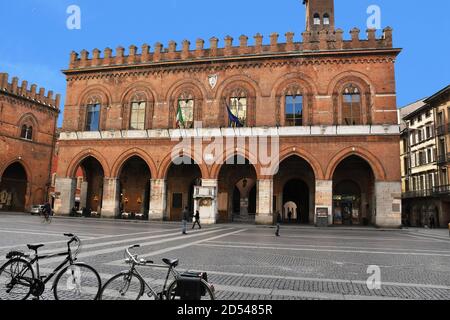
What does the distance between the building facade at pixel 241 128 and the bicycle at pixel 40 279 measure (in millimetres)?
20606

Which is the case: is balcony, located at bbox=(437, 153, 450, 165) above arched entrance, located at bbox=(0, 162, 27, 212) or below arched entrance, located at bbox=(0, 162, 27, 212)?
above

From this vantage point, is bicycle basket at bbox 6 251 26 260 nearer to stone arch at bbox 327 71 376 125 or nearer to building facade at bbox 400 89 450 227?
stone arch at bbox 327 71 376 125

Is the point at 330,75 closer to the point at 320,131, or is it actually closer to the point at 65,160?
the point at 320,131

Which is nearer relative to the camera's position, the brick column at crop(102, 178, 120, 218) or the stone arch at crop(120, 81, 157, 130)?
the brick column at crop(102, 178, 120, 218)

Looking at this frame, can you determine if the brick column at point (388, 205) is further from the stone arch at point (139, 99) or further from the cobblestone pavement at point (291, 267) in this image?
the stone arch at point (139, 99)

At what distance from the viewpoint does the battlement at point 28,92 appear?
38.0 metres

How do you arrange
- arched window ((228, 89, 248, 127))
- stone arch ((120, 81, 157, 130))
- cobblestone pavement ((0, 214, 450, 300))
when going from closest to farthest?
1. cobblestone pavement ((0, 214, 450, 300))
2. arched window ((228, 89, 248, 127))
3. stone arch ((120, 81, 157, 130))

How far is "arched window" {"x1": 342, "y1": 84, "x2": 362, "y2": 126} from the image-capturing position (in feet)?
84.1

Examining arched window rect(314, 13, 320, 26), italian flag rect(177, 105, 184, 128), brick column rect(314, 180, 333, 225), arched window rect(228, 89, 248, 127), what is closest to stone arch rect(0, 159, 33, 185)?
italian flag rect(177, 105, 184, 128)

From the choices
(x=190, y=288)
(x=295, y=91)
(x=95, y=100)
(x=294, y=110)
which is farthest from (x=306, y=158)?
(x=190, y=288)

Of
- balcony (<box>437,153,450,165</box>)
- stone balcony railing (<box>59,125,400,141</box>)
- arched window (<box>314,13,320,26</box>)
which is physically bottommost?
balcony (<box>437,153,450,165</box>)

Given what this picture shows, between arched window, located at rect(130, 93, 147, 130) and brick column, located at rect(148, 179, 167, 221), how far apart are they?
5174 millimetres
